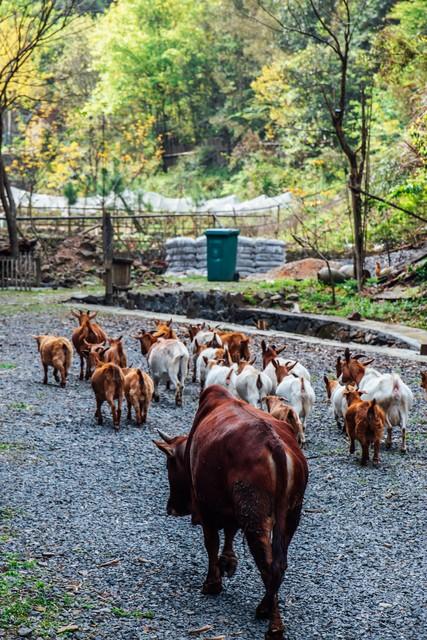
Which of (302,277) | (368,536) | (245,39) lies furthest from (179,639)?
(245,39)

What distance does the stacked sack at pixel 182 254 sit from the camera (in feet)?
98.3

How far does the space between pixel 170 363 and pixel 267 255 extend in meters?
20.0

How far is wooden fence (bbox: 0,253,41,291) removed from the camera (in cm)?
2544

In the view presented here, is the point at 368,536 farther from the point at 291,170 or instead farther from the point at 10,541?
the point at 291,170

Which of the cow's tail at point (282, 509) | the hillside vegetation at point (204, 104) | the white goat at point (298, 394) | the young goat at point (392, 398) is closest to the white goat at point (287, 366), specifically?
the white goat at point (298, 394)

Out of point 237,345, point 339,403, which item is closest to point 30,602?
point 339,403

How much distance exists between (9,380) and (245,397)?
12.5 ft

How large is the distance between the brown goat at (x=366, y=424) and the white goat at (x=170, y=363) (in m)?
2.94

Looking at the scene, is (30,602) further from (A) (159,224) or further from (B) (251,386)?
(A) (159,224)

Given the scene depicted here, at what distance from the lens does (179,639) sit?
4625 millimetres

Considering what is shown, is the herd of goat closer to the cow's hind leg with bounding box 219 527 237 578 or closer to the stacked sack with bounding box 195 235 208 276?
the cow's hind leg with bounding box 219 527 237 578

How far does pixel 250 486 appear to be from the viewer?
4.54 metres

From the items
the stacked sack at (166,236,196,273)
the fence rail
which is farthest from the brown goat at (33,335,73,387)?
the stacked sack at (166,236,196,273)

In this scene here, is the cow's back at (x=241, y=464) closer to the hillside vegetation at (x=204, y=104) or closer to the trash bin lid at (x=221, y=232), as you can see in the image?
the trash bin lid at (x=221, y=232)
